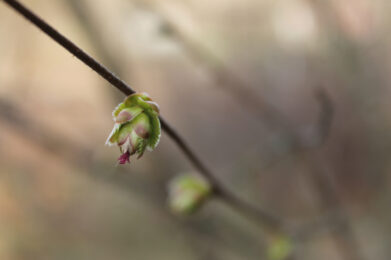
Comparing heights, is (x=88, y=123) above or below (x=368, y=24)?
below

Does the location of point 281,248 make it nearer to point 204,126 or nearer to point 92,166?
point 92,166

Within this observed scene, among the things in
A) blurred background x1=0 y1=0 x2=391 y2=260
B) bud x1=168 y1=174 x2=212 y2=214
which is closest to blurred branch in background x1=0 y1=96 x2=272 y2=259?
blurred background x1=0 y1=0 x2=391 y2=260

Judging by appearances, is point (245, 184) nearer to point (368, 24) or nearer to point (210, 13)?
point (368, 24)

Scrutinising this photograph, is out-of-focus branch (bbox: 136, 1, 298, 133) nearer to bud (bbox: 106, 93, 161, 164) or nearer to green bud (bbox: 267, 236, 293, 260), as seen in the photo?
green bud (bbox: 267, 236, 293, 260)

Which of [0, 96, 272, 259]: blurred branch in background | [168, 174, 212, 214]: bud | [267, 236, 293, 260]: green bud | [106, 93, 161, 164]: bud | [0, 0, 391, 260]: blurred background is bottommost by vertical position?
[106, 93, 161, 164]: bud

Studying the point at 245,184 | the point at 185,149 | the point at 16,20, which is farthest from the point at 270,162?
the point at 16,20

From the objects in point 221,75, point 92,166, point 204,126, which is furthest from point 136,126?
point 204,126
